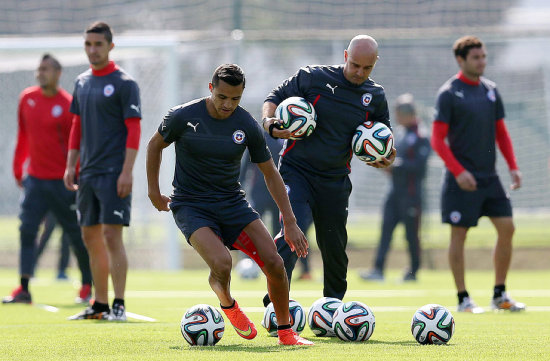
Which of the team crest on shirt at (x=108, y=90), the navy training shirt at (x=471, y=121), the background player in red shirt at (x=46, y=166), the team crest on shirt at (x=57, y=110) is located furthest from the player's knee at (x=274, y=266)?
the team crest on shirt at (x=57, y=110)

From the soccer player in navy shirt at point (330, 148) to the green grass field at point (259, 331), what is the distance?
822 millimetres

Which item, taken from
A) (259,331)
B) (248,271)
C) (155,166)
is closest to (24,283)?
(259,331)

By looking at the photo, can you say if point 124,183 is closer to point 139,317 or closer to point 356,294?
point 139,317

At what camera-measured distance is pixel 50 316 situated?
378 inches

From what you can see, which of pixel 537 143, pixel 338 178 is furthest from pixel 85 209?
pixel 537 143

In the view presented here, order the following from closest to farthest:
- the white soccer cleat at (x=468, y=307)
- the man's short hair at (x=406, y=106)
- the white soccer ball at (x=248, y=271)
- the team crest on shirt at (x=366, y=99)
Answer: the team crest on shirt at (x=366, y=99) → the white soccer cleat at (x=468, y=307) → the man's short hair at (x=406, y=106) → the white soccer ball at (x=248, y=271)

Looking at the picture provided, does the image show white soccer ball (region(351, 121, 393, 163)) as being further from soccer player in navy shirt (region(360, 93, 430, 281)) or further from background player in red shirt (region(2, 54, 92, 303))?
soccer player in navy shirt (region(360, 93, 430, 281))

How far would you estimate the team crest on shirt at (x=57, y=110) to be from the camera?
1145cm

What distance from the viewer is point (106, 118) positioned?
9109 millimetres

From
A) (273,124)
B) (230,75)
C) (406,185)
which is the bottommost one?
(406,185)

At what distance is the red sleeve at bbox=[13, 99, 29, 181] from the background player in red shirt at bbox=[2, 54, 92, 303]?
0.5 inches

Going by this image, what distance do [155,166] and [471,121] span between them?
163 inches

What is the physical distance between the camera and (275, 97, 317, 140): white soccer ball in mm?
7617

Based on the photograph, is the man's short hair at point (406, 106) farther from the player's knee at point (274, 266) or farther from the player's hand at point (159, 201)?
the player's knee at point (274, 266)
